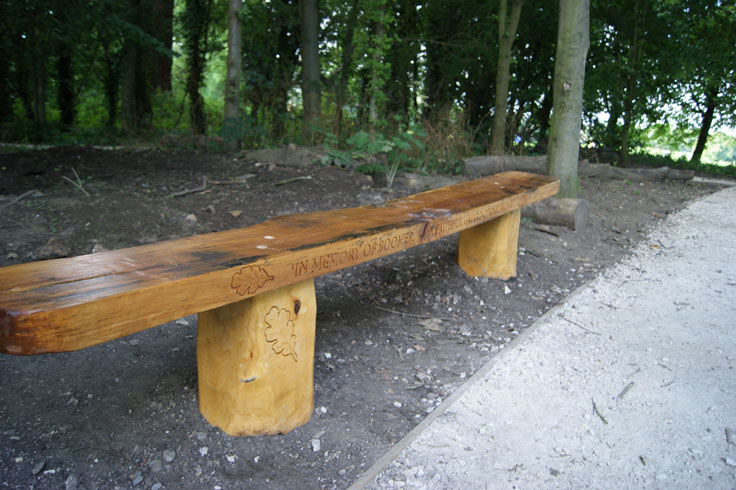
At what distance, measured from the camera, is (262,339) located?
5.68 ft

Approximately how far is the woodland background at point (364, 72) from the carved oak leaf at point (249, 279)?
4.50 metres

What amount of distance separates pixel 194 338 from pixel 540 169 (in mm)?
5898

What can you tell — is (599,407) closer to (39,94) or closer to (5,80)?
(39,94)

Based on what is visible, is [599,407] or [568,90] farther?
[568,90]

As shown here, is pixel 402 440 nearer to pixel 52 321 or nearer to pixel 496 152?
pixel 52 321

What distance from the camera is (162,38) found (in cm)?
1007

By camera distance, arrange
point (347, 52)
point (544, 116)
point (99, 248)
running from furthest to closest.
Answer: point (544, 116) → point (347, 52) → point (99, 248)

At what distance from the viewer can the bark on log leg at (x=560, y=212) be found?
16.1 ft

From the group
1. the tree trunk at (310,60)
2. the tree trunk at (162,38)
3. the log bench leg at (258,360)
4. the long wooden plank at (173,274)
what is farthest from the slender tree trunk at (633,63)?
the log bench leg at (258,360)

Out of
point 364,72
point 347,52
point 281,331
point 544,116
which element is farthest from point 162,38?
point 281,331

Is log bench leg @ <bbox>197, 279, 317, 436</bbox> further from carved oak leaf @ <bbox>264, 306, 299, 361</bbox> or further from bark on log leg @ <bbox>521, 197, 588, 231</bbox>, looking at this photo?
bark on log leg @ <bbox>521, 197, 588, 231</bbox>

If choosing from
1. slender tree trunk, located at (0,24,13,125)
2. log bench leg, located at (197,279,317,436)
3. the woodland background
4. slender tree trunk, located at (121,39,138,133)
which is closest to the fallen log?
the woodland background

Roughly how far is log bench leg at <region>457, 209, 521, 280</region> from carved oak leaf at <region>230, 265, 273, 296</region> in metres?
2.23

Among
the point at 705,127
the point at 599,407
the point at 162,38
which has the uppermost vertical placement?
the point at 162,38
